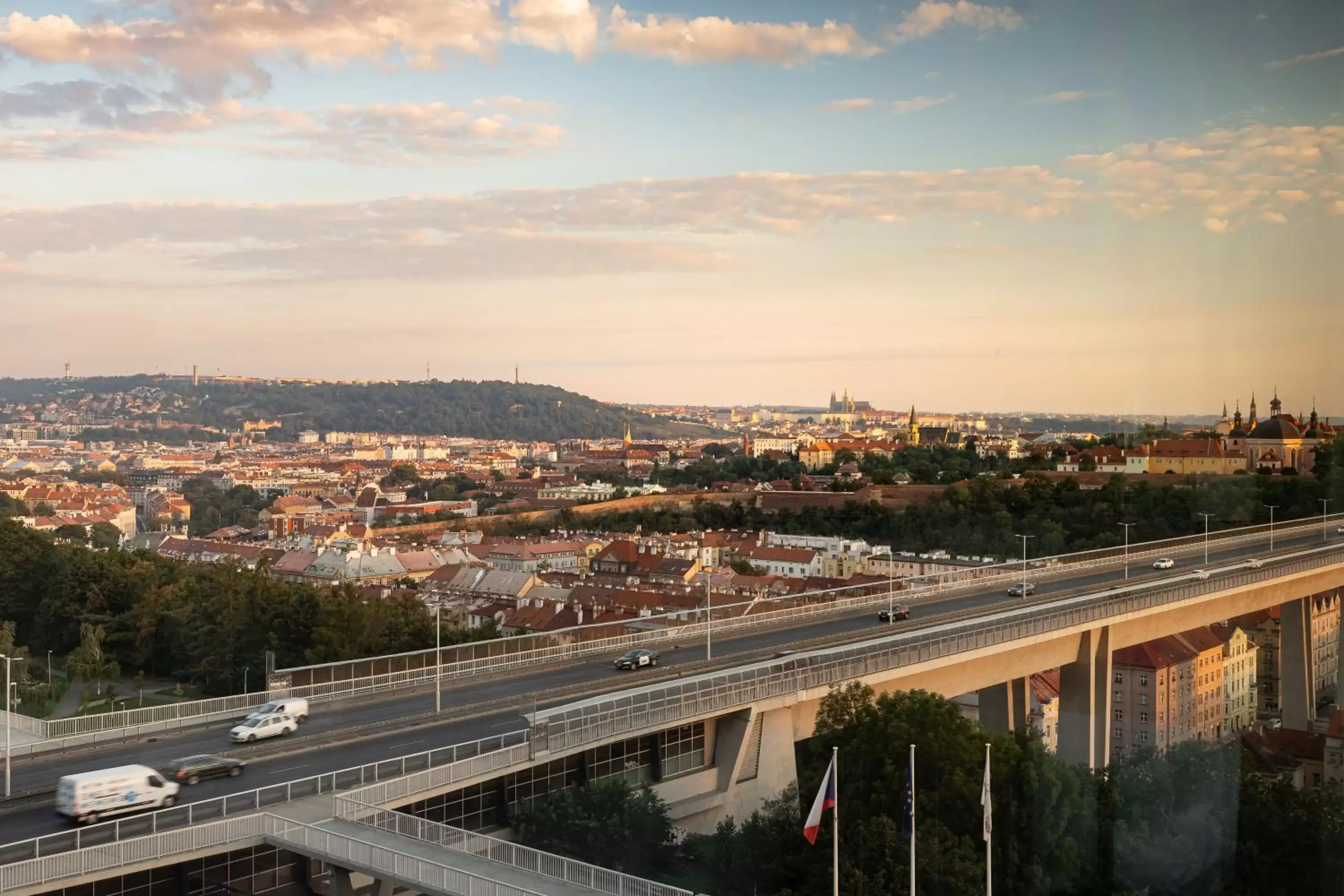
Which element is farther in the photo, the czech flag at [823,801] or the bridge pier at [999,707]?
the bridge pier at [999,707]

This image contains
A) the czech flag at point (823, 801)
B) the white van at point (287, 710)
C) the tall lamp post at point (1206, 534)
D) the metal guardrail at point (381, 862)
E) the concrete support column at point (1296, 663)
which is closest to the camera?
the metal guardrail at point (381, 862)

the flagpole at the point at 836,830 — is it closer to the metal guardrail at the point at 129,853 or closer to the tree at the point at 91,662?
the metal guardrail at the point at 129,853

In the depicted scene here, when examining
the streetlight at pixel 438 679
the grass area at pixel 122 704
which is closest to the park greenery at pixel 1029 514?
the streetlight at pixel 438 679

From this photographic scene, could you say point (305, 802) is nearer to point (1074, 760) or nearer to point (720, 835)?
point (720, 835)

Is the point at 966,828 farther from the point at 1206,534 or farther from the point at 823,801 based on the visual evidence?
the point at 1206,534

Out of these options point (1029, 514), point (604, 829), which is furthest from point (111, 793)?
point (1029, 514)

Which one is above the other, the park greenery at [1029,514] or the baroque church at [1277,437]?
the baroque church at [1277,437]

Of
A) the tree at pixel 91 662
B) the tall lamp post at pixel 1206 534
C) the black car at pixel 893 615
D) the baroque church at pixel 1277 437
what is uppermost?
the baroque church at pixel 1277 437

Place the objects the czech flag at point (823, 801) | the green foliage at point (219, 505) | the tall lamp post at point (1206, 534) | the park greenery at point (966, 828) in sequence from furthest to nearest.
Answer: the green foliage at point (219, 505), the tall lamp post at point (1206, 534), the park greenery at point (966, 828), the czech flag at point (823, 801)
